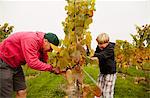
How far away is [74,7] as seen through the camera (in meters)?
3.80

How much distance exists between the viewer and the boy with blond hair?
550cm

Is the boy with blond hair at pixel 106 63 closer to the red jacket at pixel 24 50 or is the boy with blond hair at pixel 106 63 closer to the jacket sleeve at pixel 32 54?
the red jacket at pixel 24 50

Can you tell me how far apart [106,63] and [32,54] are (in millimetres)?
1716

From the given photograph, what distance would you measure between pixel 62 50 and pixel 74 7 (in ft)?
1.57

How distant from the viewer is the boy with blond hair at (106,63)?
5.50 m

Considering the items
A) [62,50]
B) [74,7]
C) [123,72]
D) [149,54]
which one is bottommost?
[123,72]

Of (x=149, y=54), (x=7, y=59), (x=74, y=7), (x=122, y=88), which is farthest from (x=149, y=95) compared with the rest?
(x=74, y=7)

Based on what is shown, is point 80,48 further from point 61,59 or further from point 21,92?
point 21,92

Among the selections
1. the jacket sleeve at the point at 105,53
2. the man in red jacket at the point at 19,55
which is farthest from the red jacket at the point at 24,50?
the jacket sleeve at the point at 105,53

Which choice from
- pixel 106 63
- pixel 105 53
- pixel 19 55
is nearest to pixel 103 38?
pixel 105 53

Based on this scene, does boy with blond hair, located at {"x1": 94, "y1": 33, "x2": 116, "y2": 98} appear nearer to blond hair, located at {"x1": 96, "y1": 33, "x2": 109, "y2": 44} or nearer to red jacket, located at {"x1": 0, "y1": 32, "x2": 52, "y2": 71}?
blond hair, located at {"x1": 96, "y1": 33, "x2": 109, "y2": 44}

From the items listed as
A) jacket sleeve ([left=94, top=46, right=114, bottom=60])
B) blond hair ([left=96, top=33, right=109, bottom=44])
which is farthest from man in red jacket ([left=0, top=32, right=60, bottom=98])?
blond hair ([left=96, top=33, right=109, bottom=44])

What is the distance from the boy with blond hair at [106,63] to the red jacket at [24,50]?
3.71 feet

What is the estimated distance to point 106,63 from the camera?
5.67 metres
